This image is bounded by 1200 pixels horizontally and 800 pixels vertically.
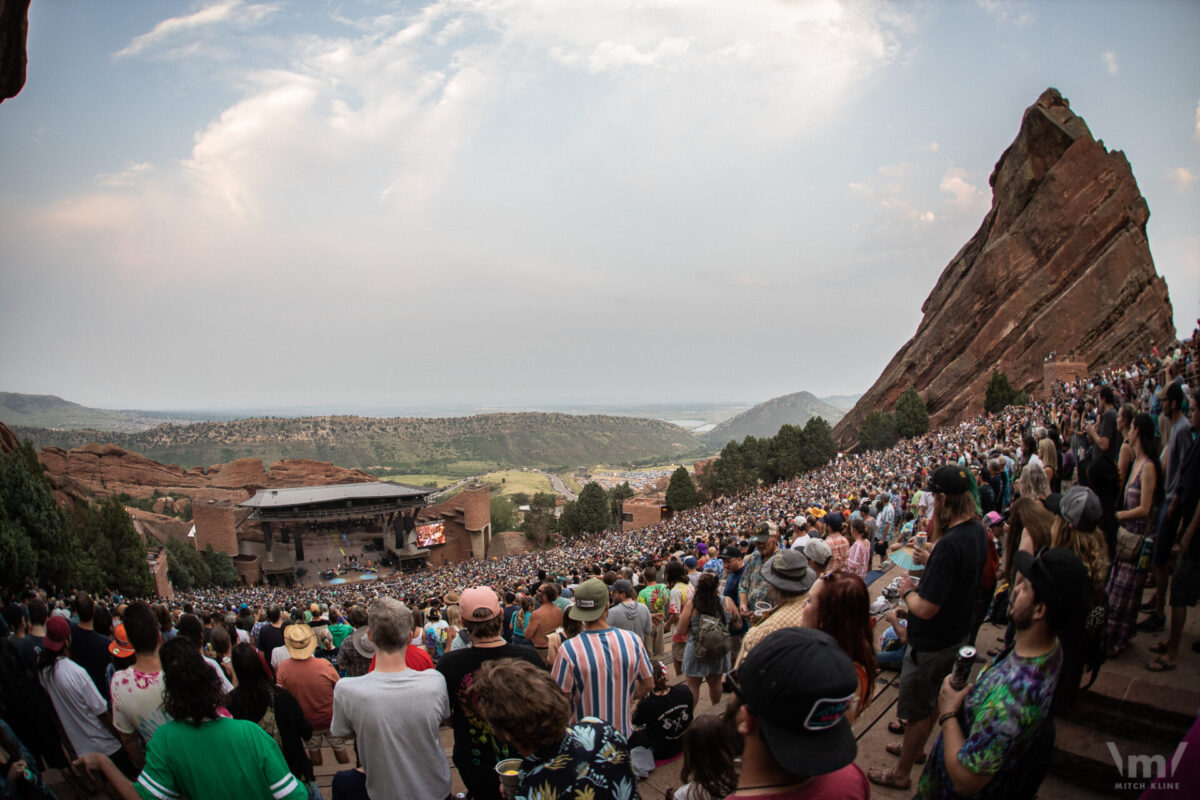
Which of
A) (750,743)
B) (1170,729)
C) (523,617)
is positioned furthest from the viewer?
(523,617)

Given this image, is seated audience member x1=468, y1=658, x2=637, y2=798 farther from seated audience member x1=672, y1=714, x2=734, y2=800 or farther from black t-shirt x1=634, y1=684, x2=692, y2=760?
black t-shirt x1=634, y1=684, x2=692, y2=760

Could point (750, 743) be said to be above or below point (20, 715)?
above

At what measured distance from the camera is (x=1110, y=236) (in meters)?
46.8

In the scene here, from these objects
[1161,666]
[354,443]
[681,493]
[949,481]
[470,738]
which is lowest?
[354,443]

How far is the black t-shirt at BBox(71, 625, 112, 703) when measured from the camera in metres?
4.90

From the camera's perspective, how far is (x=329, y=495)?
49750mm

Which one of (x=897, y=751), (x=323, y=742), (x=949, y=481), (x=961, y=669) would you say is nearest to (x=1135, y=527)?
(x=949, y=481)

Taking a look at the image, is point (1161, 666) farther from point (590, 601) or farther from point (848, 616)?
point (590, 601)

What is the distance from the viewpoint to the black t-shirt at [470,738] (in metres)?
3.14

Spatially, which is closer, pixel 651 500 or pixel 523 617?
pixel 523 617

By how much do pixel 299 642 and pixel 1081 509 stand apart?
5.36 meters

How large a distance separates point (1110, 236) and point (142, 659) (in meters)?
64.0

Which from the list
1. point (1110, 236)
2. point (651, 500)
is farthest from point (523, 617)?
point (1110, 236)

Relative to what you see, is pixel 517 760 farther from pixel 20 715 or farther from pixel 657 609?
pixel 657 609
